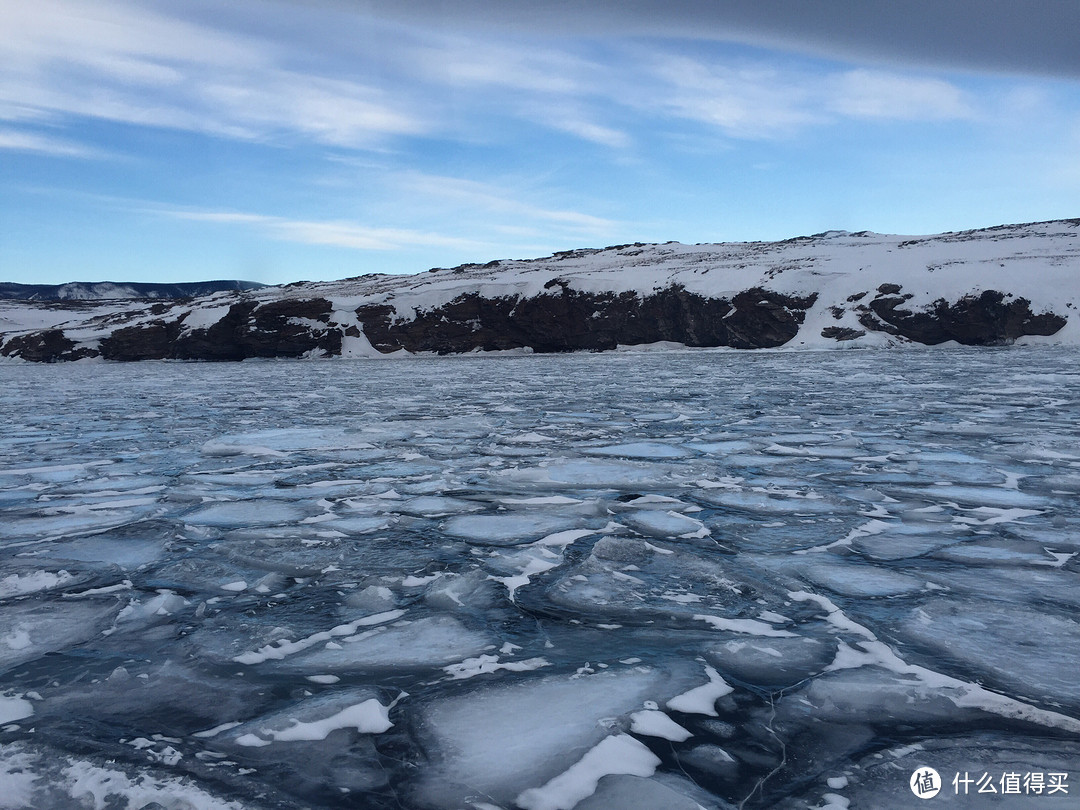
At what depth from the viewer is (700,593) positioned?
8.19 ft

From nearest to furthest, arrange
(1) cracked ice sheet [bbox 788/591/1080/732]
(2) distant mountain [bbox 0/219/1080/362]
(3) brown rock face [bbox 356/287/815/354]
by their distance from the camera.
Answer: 1. (1) cracked ice sheet [bbox 788/591/1080/732]
2. (2) distant mountain [bbox 0/219/1080/362]
3. (3) brown rock face [bbox 356/287/815/354]

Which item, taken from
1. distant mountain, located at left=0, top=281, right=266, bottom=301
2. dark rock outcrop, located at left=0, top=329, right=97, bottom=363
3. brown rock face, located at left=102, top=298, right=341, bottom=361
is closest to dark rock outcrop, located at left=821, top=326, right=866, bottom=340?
brown rock face, located at left=102, top=298, right=341, bottom=361

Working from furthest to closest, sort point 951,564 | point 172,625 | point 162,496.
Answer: point 162,496
point 951,564
point 172,625

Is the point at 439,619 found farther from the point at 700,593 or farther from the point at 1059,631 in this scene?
the point at 1059,631

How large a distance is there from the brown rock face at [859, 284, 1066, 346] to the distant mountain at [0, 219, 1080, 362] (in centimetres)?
3

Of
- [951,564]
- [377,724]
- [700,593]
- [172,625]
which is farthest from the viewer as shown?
[951,564]

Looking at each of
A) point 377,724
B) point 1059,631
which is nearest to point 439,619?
point 377,724

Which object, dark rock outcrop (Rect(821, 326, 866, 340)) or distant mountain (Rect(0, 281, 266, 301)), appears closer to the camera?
dark rock outcrop (Rect(821, 326, 866, 340))

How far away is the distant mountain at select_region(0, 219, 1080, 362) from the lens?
22.8 meters

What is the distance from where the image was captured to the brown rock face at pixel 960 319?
2228 cm

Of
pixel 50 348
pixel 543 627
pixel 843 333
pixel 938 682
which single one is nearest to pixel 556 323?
pixel 843 333

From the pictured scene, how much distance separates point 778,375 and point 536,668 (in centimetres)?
1128

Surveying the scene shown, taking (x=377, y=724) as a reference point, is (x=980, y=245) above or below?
above

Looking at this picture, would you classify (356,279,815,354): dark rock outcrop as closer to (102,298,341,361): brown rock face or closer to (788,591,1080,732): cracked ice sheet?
(102,298,341,361): brown rock face
